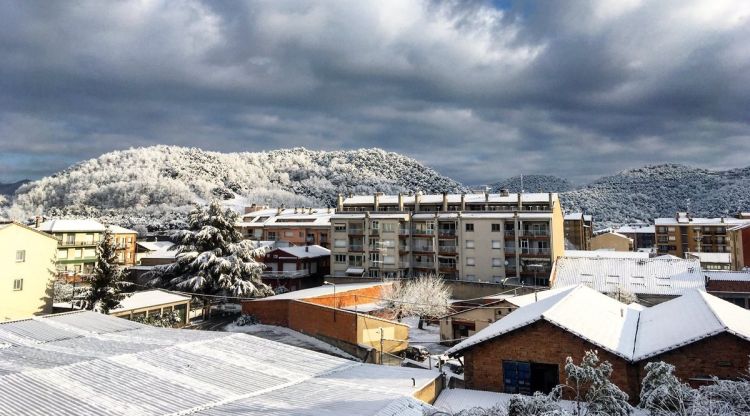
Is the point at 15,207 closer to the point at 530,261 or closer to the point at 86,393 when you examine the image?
the point at 530,261

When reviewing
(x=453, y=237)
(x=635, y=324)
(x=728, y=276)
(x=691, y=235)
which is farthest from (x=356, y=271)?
(x=691, y=235)

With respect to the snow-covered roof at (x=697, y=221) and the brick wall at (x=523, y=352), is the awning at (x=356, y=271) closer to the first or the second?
the brick wall at (x=523, y=352)

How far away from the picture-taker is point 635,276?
47.4 metres

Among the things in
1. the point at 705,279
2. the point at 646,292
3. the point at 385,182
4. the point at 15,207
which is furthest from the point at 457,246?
the point at 15,207

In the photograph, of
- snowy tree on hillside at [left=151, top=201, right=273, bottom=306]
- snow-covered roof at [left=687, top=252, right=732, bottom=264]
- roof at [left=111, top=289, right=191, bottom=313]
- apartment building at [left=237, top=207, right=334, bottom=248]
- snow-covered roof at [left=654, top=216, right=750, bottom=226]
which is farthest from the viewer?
snow-covered roof at [left=654, top=216, right=750, bottom=226]

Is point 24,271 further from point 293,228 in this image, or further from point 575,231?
point 575,231

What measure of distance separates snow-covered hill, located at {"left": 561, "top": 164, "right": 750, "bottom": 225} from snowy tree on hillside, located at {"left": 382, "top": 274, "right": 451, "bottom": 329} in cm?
11897

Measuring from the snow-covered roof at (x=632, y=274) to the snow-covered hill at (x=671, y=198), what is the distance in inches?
4197

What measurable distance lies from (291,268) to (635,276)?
40.0 m

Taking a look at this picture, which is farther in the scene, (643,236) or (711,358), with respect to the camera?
(643,236)

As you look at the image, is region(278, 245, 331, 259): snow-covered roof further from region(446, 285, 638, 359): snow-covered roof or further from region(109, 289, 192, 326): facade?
region(446, 285, 638, 359): snow-covered roof

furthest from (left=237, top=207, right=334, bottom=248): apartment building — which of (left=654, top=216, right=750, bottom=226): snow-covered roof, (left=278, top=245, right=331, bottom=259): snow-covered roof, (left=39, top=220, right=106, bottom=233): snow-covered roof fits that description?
(left=654, top=216, right=750, bottom=226): snow-covered roof

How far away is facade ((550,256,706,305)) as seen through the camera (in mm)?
43500

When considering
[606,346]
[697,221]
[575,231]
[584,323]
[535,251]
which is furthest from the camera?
[697,221]
